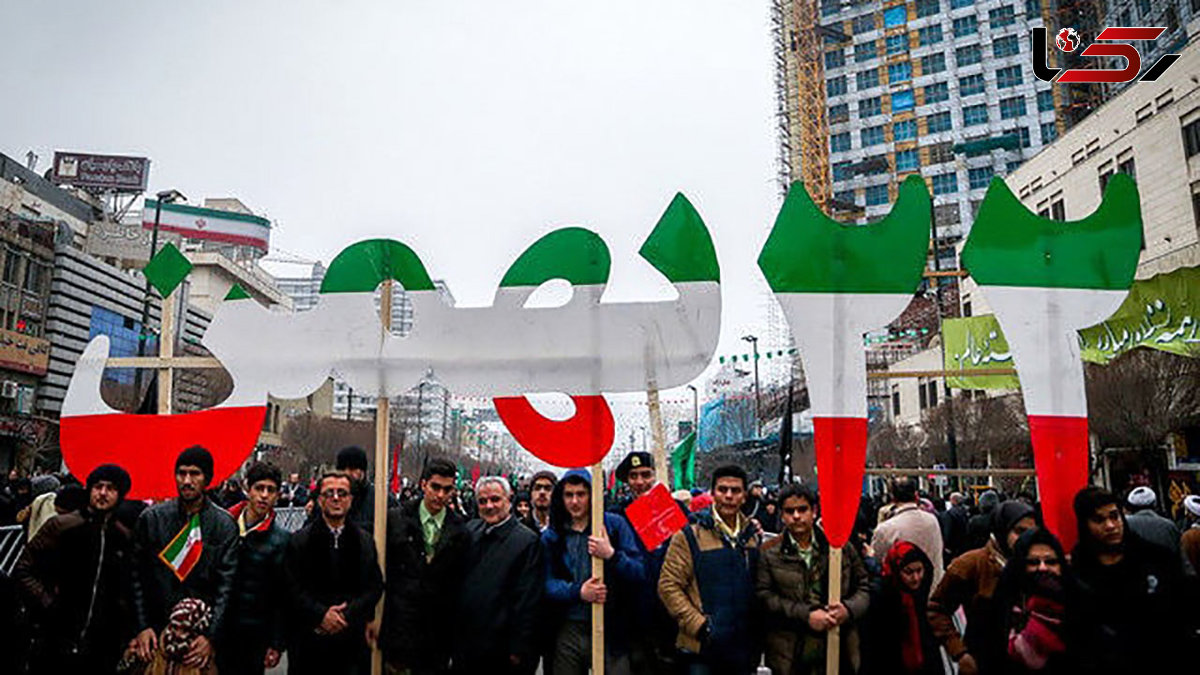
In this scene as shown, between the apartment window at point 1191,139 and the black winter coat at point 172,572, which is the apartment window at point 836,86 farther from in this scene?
the black winter coat at point 172,572

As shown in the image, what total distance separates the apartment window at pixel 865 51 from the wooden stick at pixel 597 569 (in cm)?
6665

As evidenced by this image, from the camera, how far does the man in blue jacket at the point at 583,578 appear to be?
4613 mm

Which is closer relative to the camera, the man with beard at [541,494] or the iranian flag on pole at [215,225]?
the man with beard at [541,494]

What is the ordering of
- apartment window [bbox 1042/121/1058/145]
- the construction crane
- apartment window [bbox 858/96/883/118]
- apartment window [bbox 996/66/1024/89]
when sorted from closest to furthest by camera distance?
apartment window [bbox 1042/121/1058/145] → apartment window [bbox 996/66/1024/89] → apartment window [bbox 858/96/883/118] → the construction crane

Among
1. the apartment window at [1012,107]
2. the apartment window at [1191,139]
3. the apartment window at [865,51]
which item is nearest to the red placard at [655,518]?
the apartment window at [1191,139]

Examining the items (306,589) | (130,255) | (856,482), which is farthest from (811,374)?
(130,255)

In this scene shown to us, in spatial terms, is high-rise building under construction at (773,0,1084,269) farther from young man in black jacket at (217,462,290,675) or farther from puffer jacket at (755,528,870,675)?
young man in black jacket at (217,462,290,675)

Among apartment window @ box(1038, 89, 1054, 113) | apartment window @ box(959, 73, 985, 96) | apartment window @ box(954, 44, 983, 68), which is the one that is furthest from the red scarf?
apartment window @ box(954, 44, 983, 68)

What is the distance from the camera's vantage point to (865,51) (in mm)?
63906

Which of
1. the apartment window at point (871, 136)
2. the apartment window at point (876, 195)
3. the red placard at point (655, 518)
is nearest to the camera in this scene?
the red placard at point (655, 518)

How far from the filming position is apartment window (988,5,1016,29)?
58.5 metres

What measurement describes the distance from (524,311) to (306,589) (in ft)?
6.75

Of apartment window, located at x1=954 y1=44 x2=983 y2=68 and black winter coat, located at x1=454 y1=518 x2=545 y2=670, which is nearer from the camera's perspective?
black winter coat, located at x1=454 y1=518 x2=545 y2=670

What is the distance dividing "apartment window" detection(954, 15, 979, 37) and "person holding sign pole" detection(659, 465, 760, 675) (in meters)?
65.5
